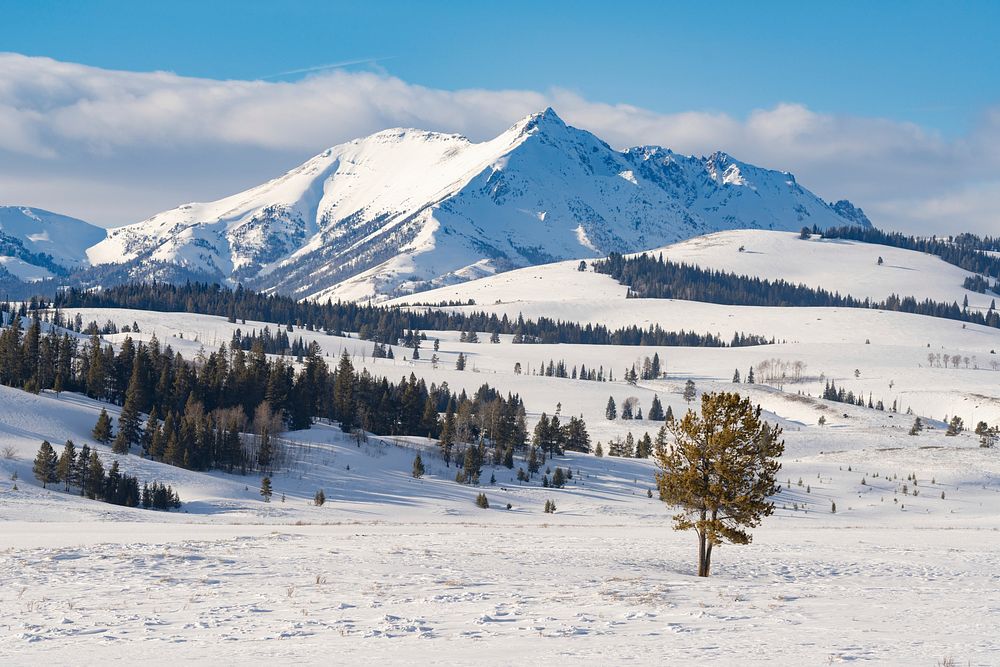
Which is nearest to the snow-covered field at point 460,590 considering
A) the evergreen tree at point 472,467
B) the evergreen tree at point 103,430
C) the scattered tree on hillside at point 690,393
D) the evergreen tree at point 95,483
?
the evergreen tree at point 95,483

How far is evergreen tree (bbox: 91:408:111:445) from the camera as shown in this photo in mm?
83312

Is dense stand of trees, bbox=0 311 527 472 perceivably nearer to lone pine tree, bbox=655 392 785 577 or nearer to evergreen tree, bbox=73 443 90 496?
evergreen tree, bbox=73 443 90 496

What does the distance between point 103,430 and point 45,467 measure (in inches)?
714

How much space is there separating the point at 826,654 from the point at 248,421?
9436 cm

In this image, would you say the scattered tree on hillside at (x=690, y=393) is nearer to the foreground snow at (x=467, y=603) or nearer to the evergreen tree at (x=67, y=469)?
the evergreen tree at (x=67, y=469)

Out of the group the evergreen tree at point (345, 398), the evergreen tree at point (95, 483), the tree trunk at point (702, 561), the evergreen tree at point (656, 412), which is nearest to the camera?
the tree trunk at point (702, 561)

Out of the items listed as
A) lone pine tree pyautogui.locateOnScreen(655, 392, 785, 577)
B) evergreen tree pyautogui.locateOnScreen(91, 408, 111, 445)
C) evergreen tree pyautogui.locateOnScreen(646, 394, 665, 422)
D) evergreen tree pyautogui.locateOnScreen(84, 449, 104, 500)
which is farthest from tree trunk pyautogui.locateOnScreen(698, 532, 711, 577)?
evergreen tree pyautogui.locateOnScreen(646, 394, 665, 422)

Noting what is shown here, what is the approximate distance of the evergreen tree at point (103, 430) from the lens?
8331cm

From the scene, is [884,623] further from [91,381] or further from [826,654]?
[91,381]

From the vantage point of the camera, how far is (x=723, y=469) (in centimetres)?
3303

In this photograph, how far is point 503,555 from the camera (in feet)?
113

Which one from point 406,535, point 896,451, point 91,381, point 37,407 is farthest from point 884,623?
point 896,451

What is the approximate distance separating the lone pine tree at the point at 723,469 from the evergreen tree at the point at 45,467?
5066 centimetres

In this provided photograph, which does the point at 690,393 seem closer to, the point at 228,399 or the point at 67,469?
the point at 228,399
